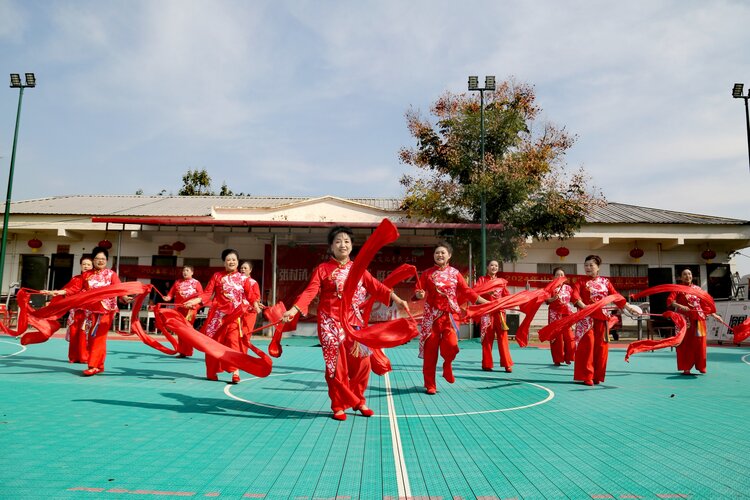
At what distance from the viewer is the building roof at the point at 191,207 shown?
838 inches

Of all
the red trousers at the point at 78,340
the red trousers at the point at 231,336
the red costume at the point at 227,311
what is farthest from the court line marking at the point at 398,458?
the red trousers at the point at 78,340

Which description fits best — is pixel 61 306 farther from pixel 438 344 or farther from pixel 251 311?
pixel 438 344

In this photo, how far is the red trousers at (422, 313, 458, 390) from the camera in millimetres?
6699

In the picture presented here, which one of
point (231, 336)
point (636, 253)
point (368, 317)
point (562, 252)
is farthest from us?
point (636, 253)

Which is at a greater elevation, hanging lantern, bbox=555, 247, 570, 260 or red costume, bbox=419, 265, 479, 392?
hanging lantern, bbox=555, 247, 570, 260

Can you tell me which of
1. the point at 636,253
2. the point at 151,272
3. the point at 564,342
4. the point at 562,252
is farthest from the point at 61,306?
the point at 636,253

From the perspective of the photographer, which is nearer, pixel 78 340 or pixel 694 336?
pixel 78 340

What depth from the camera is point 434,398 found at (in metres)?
6.37

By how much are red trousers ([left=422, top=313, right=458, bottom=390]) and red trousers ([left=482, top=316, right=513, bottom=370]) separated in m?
2.62

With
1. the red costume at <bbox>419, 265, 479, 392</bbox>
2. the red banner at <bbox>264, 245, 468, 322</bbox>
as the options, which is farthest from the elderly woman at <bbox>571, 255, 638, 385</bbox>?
the red banner at <bbox>264, 245, 468, 322</bbox>

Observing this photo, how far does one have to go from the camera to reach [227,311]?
25.1 ft

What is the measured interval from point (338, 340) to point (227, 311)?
3.15 m

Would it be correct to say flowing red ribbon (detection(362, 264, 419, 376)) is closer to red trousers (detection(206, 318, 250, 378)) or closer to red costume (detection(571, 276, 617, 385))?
red trousers (detection(206, 318, 250, 378))

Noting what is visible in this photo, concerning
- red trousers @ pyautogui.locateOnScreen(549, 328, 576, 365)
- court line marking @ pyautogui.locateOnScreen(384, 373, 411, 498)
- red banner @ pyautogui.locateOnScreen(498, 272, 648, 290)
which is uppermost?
red banner @ pyautogui.locateOnScreen(498, 272, 648, 290)
